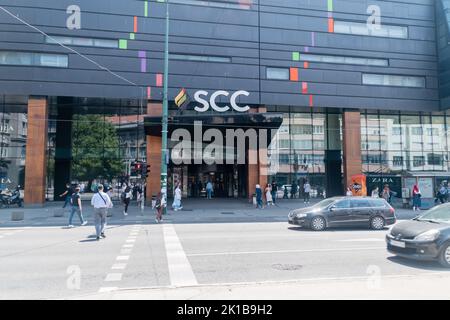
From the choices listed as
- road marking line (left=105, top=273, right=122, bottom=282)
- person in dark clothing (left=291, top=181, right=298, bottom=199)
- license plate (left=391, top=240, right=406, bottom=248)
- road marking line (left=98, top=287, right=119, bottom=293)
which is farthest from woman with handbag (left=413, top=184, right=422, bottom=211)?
road marking line (left=98, top=287, right=119, bottom=293)

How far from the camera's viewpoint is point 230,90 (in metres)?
25.2

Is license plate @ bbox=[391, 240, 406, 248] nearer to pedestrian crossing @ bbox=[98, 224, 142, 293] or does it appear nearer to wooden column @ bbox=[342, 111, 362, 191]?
pedestrian crossing @ bbox=[98, 224, 142, 293]

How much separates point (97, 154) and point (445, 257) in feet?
83.3

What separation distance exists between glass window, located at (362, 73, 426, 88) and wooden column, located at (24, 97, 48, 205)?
24.7 meters

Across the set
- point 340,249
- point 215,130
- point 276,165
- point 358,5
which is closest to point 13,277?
point 340,249

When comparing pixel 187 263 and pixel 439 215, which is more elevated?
pixel 439 215

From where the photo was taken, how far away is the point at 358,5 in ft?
92.6

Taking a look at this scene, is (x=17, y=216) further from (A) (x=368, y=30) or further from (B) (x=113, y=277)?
(A) (x=368, y=30)

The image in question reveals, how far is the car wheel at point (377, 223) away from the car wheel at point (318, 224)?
208cm

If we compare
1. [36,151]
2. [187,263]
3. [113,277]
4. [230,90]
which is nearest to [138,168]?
[36,151]

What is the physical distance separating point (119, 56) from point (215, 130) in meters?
8.65

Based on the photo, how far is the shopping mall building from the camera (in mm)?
23156
